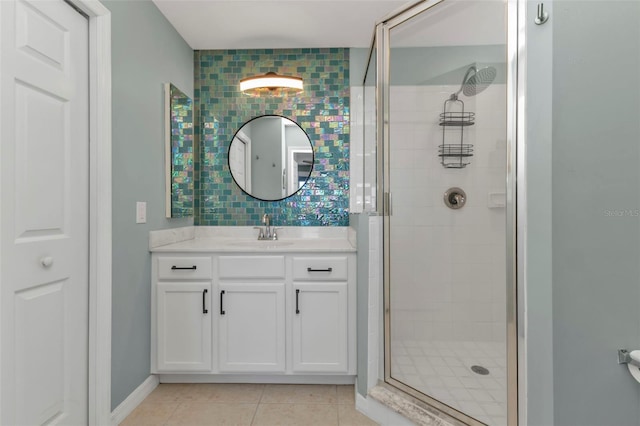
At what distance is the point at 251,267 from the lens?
6.78 feet

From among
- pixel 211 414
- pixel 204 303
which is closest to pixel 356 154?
pixel 204 303

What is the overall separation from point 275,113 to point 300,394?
6.52 feet

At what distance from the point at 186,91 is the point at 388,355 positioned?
2.28 m

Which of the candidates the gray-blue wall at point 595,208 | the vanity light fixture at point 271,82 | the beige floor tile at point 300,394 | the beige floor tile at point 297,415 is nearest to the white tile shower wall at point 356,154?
the vanity light fixture at point 271,82

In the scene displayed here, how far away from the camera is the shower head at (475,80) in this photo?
5.08ft

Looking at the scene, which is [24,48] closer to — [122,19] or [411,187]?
[122,19]

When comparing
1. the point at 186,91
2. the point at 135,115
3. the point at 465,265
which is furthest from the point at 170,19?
the point at 465,265

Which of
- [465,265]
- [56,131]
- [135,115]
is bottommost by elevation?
[465,265]

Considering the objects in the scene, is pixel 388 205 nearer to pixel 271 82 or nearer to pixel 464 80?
pixel 464 80

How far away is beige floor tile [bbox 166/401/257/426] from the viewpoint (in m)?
1.76

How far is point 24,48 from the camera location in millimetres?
1260

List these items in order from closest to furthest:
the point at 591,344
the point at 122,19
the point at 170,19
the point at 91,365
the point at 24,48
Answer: the point at 591,344 < the point at 24,48 < the point at 91,365 < the point at 122,19 < the point at 170,19

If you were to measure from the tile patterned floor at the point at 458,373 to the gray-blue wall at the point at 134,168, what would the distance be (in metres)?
1.40

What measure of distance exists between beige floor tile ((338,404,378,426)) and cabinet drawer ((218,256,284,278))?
2.62 ft
